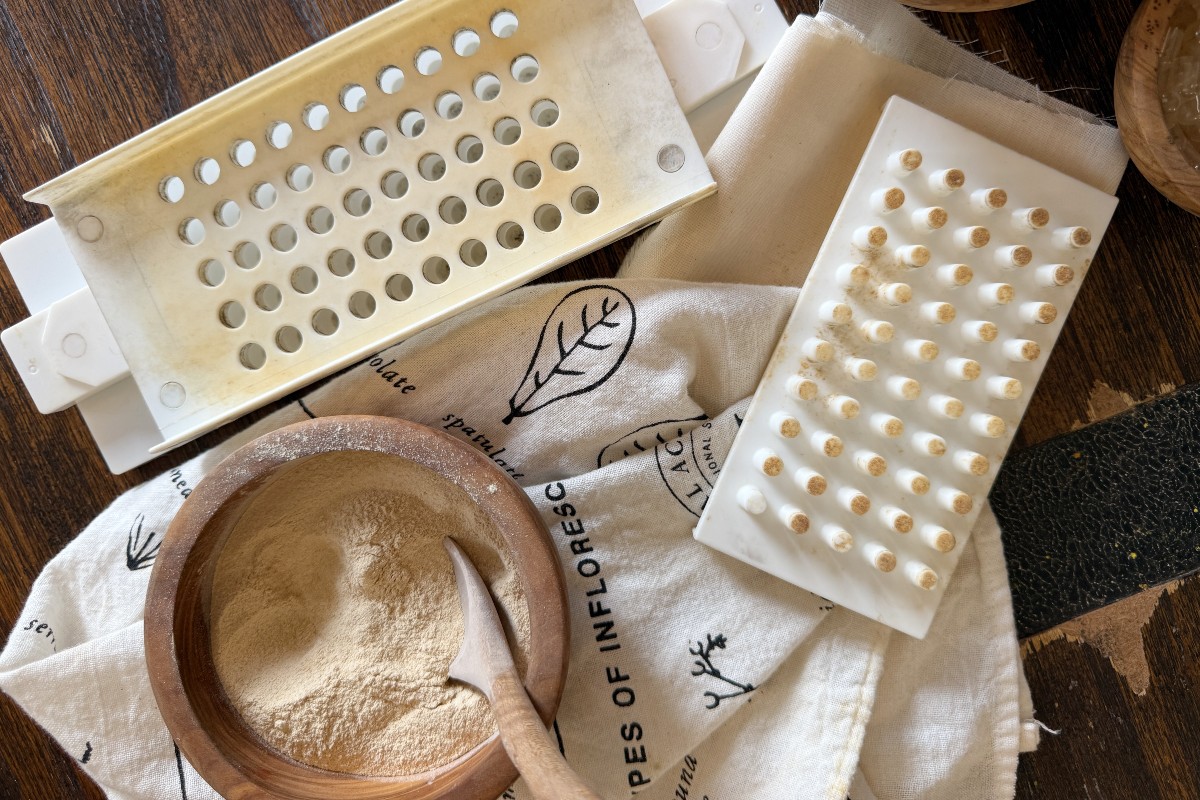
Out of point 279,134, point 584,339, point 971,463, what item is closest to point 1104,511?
point 971,463

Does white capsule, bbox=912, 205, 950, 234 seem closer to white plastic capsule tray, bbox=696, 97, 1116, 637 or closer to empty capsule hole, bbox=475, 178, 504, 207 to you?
white plastic capsule tray, bbox=696, 97, 1116, 637

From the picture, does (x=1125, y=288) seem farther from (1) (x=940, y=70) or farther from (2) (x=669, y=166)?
(2) (x=669, y=166)

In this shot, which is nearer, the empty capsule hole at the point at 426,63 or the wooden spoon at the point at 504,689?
the wooden spoon at the point at 504,689

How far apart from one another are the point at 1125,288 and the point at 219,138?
544 millimetres

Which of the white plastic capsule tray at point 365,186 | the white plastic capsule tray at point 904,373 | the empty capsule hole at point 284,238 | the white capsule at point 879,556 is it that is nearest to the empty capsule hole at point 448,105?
the white plastic capsule tray at point 365,186

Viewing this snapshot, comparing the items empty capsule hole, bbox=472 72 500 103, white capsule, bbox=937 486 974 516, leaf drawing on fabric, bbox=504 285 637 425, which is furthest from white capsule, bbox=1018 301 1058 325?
empty capsule hole, bbox=472 72 500 103

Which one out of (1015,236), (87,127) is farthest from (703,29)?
(87,127)

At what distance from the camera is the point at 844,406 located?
43 centimetres

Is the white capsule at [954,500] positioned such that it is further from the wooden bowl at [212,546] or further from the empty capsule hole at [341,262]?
the empty capsule hole at [341,262]

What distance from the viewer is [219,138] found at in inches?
17.5

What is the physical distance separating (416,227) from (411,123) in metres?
0.06

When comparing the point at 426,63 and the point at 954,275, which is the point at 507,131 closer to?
the point at 426,63

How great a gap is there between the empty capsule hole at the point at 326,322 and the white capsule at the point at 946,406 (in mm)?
347

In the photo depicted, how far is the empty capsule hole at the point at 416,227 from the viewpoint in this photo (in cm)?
46
